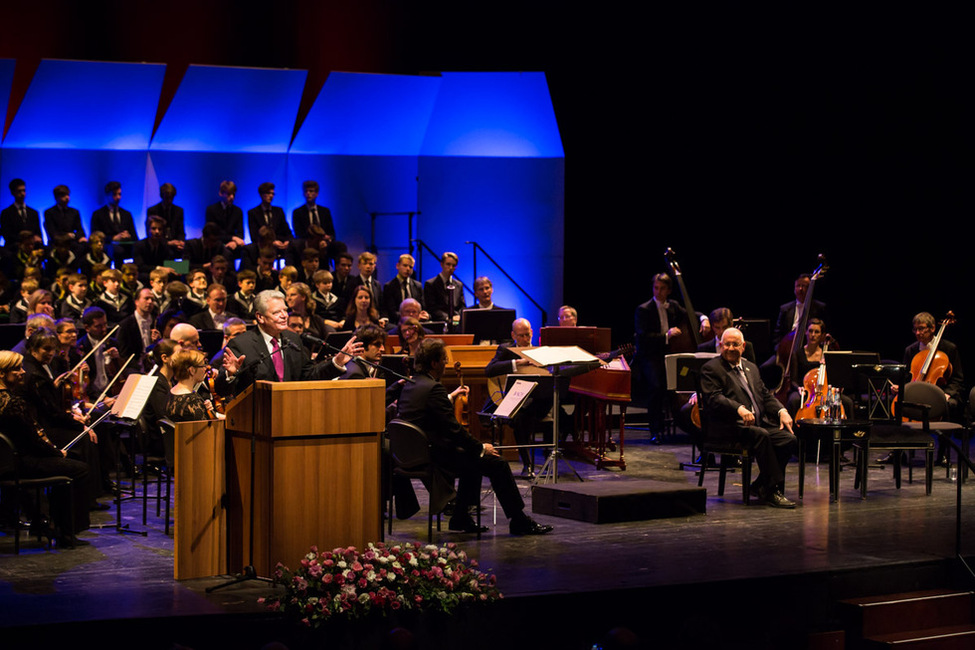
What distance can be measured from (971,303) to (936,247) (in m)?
0.68

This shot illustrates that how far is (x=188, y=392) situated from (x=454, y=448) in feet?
4.93

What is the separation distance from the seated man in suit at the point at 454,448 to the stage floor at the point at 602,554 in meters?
0.16

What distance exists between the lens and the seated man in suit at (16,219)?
458 inches

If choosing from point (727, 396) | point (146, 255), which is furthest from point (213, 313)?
point (727, 396)

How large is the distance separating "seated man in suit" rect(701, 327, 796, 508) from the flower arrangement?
3.08 meters

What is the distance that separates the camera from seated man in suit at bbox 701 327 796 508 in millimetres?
7582

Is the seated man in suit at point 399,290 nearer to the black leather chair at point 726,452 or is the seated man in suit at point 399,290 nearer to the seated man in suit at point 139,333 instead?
the seated man in suit at point 139,333

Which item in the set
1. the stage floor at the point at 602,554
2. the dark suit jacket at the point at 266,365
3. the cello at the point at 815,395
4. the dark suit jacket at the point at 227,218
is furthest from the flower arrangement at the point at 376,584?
the dark suit jacket at the point at 227,218

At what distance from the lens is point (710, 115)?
1271 centimetres

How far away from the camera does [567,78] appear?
44.5 ft

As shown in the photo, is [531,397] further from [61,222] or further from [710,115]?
[61,222]

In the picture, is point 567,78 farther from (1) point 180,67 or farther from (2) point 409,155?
(1) point 180,67

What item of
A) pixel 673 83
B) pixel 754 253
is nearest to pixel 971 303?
pixel 754 253

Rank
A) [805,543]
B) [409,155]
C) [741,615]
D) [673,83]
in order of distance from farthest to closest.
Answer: [409,155], [673,83], [805,543], [741,615]
